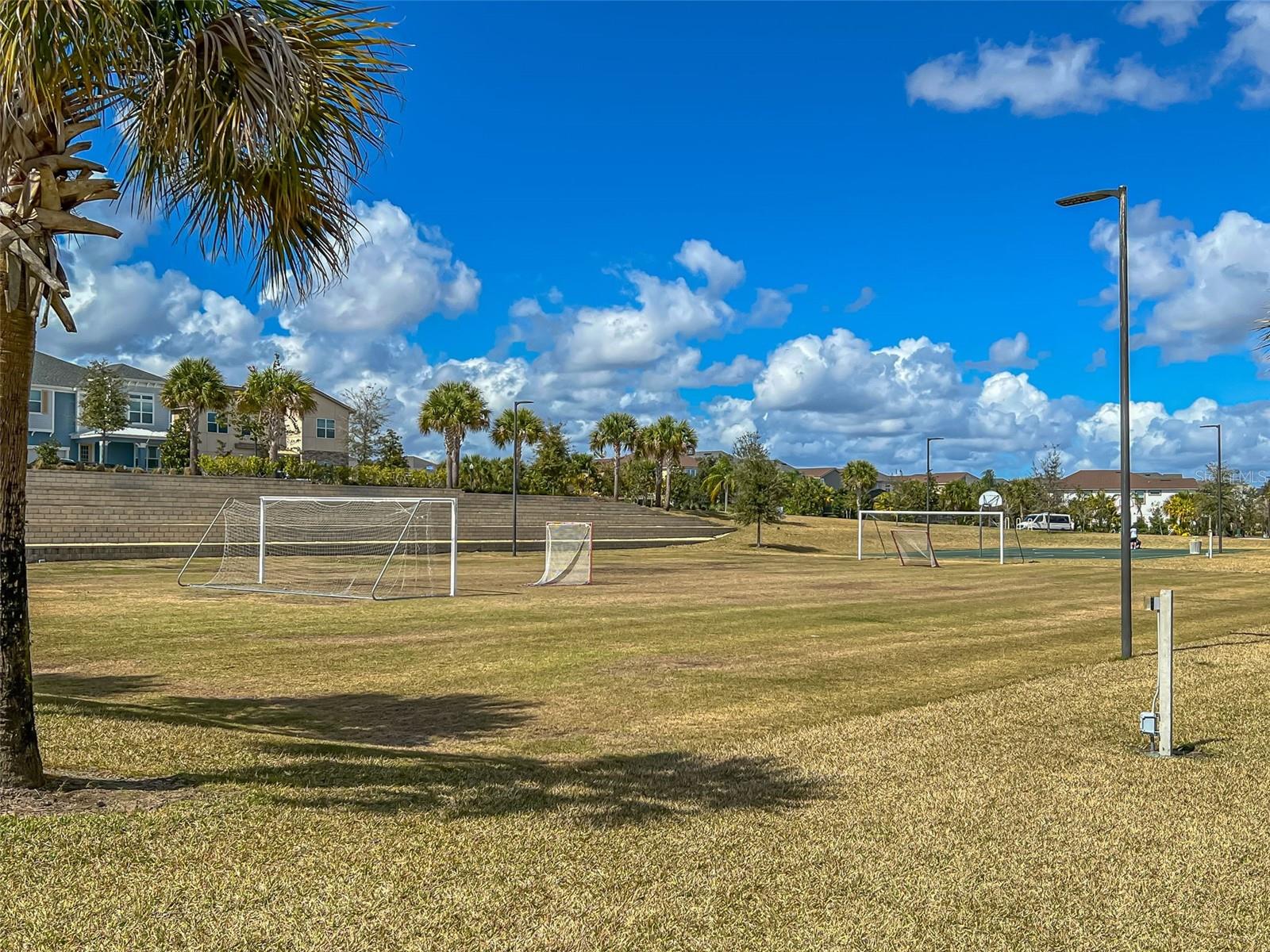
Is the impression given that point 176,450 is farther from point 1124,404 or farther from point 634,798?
point 634,798

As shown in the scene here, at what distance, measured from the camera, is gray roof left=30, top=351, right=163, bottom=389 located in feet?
220

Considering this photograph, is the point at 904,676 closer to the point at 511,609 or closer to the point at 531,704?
the point at 531,704

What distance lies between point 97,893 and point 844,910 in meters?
3.66

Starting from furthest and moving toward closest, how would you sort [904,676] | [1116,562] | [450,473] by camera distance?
[450,473]
[1116,562]
[904,676]

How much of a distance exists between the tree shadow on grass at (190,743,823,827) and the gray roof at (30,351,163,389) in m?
67.3

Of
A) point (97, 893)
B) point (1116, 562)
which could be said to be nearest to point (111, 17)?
point (97, 893)

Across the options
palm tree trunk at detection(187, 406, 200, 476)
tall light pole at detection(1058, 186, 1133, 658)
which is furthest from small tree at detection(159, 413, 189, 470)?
tall light pole at detection(1058, 186, 1133, 658)

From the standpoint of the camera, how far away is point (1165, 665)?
8.89m

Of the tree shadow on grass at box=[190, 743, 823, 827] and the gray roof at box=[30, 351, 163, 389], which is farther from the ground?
the gray roof at box=[30, 351, 163, 389]

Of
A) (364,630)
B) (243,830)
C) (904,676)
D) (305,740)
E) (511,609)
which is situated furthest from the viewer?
(511,609)

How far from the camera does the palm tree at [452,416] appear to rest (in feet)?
232

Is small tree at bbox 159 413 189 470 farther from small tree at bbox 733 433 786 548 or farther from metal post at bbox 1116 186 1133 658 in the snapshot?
metal post at bbox 1116 186 1133 658

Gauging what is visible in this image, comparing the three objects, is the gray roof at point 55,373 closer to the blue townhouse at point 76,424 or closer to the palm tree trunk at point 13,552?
the blue townhouse at point 76,424

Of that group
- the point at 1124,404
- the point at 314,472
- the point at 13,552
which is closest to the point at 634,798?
the point at 13,552
